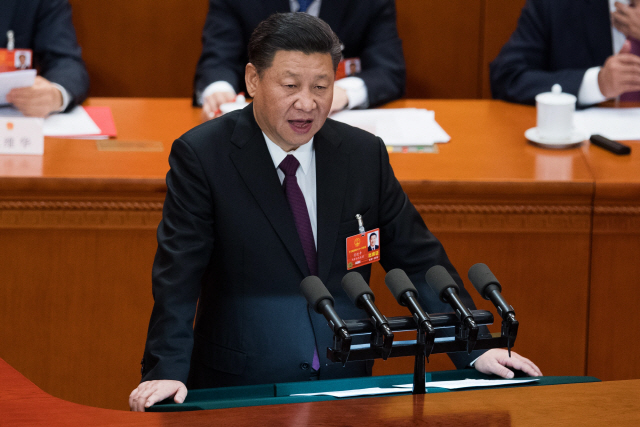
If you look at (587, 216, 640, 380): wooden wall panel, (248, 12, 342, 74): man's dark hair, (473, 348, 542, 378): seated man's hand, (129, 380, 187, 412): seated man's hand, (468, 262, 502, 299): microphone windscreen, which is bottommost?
(587, 216, 640, 380): wooden wall panel

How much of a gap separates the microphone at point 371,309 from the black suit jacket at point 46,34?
6.37ft

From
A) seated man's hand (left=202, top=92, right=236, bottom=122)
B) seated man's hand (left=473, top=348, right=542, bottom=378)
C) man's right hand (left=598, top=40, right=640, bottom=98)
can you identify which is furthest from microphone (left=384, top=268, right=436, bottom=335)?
man's right hand (left=598, top=40, right=640, bottom=98)

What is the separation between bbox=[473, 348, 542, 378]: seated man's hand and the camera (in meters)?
1.46

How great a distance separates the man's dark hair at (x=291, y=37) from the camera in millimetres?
1491

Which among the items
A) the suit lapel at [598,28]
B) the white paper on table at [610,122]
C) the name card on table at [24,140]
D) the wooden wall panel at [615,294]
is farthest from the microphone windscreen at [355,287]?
the suit lapel at [598,28]

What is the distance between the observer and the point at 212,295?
1.66m

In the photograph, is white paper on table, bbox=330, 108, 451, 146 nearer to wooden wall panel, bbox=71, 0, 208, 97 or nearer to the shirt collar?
the shirt collar

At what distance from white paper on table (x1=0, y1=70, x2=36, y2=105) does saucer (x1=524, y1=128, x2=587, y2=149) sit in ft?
4.87

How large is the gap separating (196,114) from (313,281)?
175 cm

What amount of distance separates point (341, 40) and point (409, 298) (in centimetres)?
203

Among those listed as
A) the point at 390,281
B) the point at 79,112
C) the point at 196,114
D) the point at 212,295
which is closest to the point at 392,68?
the point at 196,114

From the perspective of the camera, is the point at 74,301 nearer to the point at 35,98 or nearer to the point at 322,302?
the point at 35,98

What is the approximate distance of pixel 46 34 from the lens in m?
2.98

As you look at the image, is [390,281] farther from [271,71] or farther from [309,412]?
[271,71]
